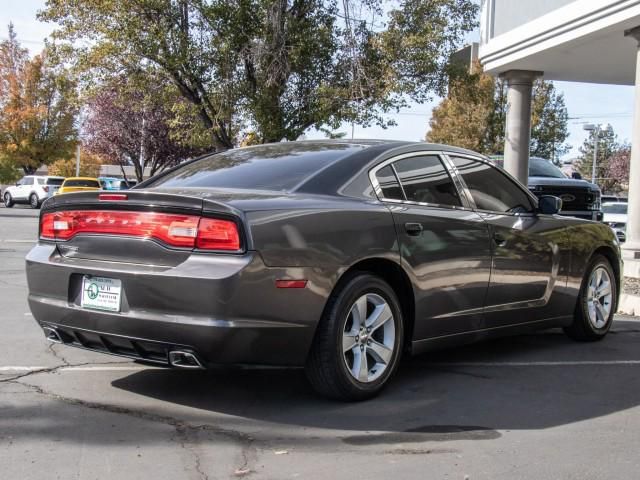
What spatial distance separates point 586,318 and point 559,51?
29.9 feet

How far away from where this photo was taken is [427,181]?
5.11m

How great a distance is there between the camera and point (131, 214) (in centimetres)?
411

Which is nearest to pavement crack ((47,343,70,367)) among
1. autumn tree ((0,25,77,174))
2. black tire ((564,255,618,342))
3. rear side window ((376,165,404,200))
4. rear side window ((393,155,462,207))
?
rear side window ((376,165,404,200))

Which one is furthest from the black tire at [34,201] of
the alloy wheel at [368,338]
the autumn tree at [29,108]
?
the alloy wheel at [368,338]

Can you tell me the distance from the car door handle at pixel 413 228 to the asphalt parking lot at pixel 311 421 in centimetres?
97

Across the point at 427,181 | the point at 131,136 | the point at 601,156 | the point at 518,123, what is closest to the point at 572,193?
the point at 518,123

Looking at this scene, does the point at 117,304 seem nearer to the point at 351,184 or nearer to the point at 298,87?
the point at 351,184

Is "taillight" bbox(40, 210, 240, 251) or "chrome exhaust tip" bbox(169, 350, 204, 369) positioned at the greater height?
"taillight" bbox(40, 210, 240, 251)

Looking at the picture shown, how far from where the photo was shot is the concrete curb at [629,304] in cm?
835

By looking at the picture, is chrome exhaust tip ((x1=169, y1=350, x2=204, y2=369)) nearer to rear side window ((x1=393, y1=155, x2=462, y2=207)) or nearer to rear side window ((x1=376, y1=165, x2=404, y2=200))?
rear side window ((x1=376, y1=165, x2=404, y2=200))

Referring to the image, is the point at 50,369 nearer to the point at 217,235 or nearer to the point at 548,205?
the point at 217,235

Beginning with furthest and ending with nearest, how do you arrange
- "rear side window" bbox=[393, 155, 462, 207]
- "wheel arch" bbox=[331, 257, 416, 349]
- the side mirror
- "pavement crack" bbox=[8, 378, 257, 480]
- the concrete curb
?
the concrete curb, the side mirror, "rear side window" bbox=[393, 155, 462, 207], "wheel arch" bbox=[331, 257, 416, 349], "pavement crack" bbox=[8, 378, 257, 480]

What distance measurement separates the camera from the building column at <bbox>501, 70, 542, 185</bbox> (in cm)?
1586

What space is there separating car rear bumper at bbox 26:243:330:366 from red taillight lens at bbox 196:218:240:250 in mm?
57
